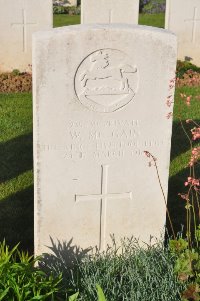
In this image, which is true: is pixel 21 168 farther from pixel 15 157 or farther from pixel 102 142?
pixel 102 142

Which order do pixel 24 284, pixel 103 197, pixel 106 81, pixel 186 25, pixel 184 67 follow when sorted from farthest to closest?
pixel 186 25
pixel 184 67
pixel 103 197
pixel 106 81
pixel 24 284

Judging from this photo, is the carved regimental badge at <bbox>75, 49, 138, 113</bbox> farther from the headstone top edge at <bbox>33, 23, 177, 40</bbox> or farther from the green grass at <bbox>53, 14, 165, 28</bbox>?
the green grass at <bbox>53, 14, 165, 28</bbox>

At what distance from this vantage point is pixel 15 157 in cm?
668

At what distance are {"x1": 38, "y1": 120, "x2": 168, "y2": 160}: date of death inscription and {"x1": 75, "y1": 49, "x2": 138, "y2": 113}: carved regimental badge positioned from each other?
0.44ft

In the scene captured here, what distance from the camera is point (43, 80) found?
12.8 ft

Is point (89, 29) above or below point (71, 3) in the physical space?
below

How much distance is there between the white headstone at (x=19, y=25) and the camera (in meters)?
9.52

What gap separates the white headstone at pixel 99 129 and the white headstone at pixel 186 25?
6362mm

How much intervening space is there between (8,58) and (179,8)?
9.96 ft

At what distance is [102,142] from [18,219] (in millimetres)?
1512

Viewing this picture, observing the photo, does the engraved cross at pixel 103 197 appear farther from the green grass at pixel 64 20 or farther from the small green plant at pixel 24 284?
the green grass at pixel 64 20

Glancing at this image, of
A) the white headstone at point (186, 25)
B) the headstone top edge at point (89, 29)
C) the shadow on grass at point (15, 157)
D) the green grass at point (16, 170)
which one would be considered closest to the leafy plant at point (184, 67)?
the white headstone at point (186, 25)

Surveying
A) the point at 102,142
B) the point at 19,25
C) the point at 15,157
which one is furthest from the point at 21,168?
the point at 19,25

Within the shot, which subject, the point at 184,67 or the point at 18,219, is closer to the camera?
the point at 18,219
